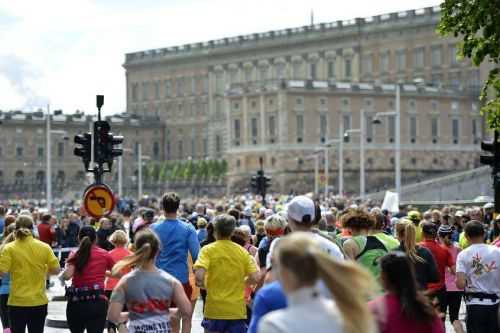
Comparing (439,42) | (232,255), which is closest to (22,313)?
(232,255)

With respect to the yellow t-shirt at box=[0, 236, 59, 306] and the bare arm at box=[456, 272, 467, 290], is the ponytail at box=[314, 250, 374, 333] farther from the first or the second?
the yellow t-shirt at box=[0, 236, 59, 306]

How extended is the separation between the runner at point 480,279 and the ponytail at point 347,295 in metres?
5.79

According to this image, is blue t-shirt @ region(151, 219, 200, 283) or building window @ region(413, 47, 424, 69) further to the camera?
building window @ region(413, 47, 424, 69)

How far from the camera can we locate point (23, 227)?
44.5ft

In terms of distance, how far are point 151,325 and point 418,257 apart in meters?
3.28

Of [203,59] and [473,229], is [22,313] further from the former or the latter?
[203,59]

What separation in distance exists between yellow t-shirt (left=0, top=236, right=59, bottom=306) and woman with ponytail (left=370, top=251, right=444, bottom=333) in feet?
18.3

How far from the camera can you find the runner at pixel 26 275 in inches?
525

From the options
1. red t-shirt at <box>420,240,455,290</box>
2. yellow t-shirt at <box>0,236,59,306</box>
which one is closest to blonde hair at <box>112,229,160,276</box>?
yellow t-shirt at <box>0,236,59,306</box>

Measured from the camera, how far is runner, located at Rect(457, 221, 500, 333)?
12555 millimetres

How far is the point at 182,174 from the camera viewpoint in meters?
138

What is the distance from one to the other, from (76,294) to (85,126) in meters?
142

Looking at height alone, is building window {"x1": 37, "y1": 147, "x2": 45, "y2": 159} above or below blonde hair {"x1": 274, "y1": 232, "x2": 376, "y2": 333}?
above

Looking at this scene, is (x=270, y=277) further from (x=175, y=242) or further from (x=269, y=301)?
(x=175, y=242)
